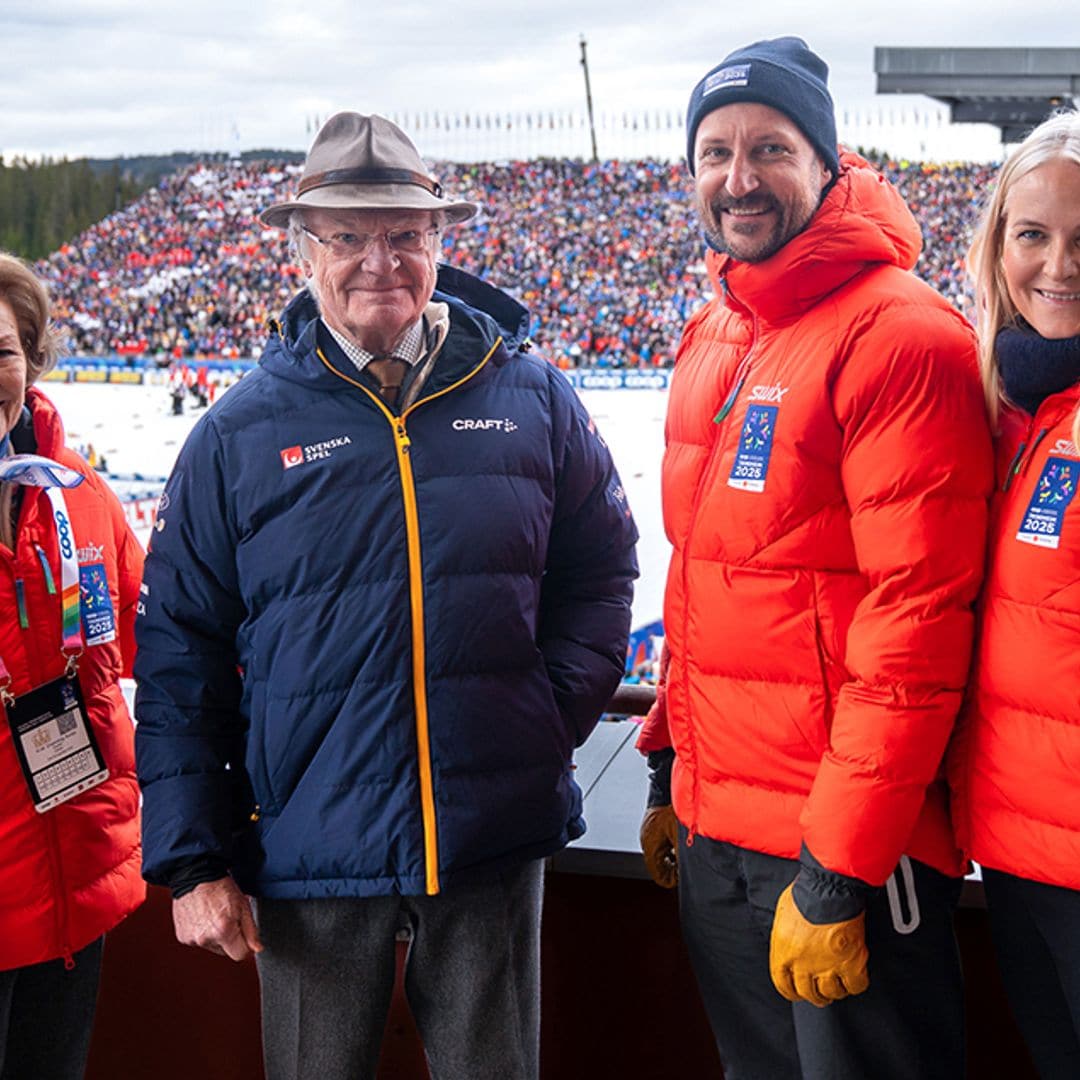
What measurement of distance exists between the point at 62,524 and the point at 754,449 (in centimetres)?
69

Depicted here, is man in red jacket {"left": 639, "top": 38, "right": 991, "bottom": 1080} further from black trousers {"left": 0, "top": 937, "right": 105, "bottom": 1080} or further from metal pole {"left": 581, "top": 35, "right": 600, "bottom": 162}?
metal pole {"left": 581, "top": 35, "right": 600, "bottom": 162}

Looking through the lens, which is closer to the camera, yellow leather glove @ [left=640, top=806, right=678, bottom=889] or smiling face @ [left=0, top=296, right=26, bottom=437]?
smiling face @ [left=0, top=296, right=26, bottom=437]

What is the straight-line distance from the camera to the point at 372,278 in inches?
45.5

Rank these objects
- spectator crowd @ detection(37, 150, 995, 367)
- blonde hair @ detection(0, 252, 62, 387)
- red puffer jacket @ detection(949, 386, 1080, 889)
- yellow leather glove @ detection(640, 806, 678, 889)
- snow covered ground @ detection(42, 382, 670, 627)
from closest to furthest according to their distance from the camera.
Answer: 1. red puffer jacket @ detection(949, 386, 1080, 889)
2. blonde hair @ detection(0, 252, 62, 387)
3. yellow leather glove @ detection(640, 806, 678, 889)
4. snow covered ground @ detection(42, 382, 670, 627)
5. spectator crowd @ detection(37, 150, 995, 367)

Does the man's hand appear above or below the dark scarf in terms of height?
below

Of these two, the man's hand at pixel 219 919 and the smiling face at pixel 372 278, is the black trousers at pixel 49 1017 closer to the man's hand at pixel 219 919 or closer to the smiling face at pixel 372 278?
the man's hand at pixel 219 919

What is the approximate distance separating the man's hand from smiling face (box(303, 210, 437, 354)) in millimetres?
541

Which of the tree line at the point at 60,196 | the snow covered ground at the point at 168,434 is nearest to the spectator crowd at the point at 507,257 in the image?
the snow covered ground at the point at 168,434


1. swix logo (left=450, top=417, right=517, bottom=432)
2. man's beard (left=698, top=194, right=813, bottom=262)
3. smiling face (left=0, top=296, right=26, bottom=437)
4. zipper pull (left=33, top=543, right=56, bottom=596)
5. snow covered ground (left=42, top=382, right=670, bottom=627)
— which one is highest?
man's beard (left=698, top=194, right=813, bottom=262)

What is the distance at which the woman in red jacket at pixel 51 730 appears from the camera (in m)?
1.18

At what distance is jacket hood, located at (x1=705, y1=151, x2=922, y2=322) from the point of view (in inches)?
Answer: 43.6

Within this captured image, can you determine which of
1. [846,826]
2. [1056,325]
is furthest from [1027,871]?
[1056,325]

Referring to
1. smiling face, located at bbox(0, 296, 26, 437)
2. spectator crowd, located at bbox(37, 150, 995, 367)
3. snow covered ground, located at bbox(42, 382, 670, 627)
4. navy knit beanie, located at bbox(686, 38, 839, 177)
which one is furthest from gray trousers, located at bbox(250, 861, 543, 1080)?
spectator crowd, located at bbox(37, 150, 995, 367)

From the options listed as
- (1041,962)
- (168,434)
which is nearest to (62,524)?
(1041,962)
